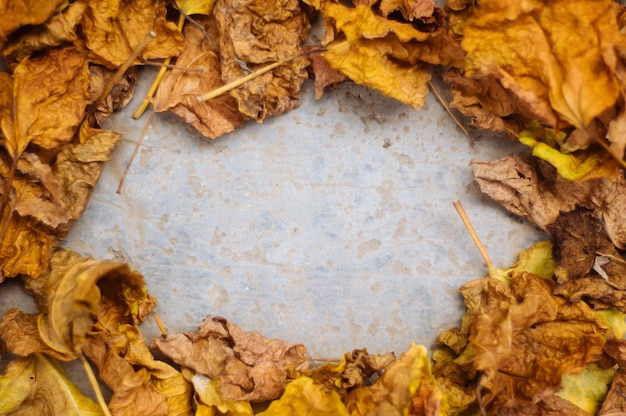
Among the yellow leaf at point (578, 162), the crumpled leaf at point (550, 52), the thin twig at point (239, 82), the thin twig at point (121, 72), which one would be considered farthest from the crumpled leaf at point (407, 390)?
the thin twig at point (121, 72)

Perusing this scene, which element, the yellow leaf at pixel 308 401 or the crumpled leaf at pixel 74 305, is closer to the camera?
the crumpled leaf at pixel 74 305

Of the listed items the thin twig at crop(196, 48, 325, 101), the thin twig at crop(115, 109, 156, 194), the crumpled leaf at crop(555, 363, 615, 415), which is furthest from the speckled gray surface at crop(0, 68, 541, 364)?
the crumpled leaf at crop(555, 363, 615, 415)

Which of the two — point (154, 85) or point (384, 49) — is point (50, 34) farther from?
point (384, 49)

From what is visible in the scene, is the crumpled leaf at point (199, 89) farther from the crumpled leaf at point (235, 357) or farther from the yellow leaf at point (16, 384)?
the yellow leaf at point (16, 384)

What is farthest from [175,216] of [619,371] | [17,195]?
[619,371]

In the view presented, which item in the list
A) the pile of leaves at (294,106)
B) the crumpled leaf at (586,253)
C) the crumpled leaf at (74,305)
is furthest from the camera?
the crumpled leaf at (586,253)

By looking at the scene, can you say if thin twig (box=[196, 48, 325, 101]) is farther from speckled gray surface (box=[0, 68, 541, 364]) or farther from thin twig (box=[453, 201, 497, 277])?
thin twig (box=[453, 201, 497, 277])
